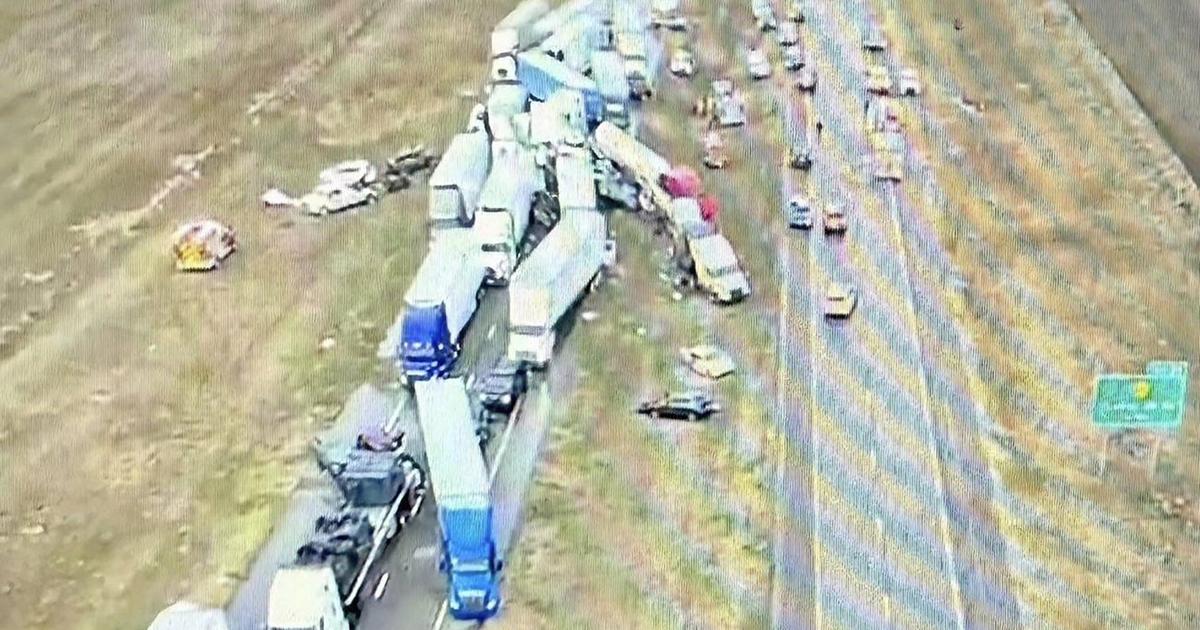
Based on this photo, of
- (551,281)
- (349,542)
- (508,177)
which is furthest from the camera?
(508,177)

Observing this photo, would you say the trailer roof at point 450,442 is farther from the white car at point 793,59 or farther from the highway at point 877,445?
the white car at point 793,59

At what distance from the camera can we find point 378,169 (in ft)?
111

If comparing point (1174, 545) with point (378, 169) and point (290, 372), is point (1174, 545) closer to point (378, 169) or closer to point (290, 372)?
point (290, 372)

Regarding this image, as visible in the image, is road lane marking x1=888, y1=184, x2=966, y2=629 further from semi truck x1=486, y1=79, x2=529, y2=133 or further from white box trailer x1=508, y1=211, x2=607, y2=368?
semi truck x1=486, y1=79, x2=529, y2=133

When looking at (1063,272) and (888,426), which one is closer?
(888,426)

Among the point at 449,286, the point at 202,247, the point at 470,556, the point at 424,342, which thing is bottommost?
the point at 202,247

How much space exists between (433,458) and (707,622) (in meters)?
4.20

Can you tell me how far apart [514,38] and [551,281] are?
31.5 ft

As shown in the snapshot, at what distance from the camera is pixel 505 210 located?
91.3 ft

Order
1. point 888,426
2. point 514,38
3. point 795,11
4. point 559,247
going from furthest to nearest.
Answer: point 795,11 < point 514,38 < point 559,247 < point 888,426

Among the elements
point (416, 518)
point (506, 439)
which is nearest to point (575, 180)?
point (506, 439)

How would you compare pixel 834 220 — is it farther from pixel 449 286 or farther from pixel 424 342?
pixel 424 342

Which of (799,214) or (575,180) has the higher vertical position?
(575,180)

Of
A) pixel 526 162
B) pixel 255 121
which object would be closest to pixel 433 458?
pixel 526 162
